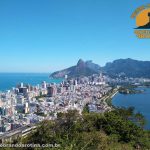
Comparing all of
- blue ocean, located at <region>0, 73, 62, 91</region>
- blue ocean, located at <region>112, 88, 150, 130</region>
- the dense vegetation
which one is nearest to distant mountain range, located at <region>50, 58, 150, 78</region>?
blue ocean, located at <region>0, 73, 62, 91</region>

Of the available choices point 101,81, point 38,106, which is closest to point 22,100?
point 38,106

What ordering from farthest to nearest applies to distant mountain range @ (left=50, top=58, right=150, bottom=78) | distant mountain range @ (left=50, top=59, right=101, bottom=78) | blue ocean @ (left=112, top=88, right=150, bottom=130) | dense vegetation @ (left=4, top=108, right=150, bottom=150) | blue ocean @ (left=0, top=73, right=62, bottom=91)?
distant mountain range @ (left=50, top=59, right=101, bottom=78) < distant mountain range @ (left=50, top=58, right=150, bottom=78) < blue ocean @ (left=0, top=73, right=62, bottom=91) < blue ocean @ (left=112, top=88, right=150, bottom=130) < dense vegetation @ (left=4, top=108, right=150, bottom=150)

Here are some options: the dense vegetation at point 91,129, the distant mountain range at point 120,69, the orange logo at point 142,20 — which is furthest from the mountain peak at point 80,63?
the orange logo at point 142,20

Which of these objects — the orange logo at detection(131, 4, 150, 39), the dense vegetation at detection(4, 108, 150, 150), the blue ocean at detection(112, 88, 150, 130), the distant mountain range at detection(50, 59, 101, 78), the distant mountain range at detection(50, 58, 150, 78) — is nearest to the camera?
the orange logo at detection(131, 4, 150, 39)

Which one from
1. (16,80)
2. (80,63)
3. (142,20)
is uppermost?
(80,63)

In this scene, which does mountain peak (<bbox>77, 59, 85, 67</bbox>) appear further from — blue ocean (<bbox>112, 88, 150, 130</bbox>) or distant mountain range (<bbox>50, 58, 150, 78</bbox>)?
blue ocean (<bbox>112, 88, 150, 130</bbox>)

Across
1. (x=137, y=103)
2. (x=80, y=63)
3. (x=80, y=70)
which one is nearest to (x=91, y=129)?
(x=137, y=103)

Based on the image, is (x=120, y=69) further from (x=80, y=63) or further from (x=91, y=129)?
(x=91, y=129)

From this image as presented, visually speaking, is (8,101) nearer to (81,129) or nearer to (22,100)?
(22,100)

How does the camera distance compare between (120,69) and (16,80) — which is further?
(120,69)

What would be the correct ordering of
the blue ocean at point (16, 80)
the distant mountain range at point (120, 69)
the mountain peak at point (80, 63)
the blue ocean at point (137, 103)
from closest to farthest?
the blue ocean at point (137, 103), the blue ocean at point (16, 80), the distant mountain range at point (120, 69), the mountain peak at point (80, 63)

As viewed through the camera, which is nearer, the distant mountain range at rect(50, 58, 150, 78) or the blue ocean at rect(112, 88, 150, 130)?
the blue ocean at rect(112, 88, 150, 130)

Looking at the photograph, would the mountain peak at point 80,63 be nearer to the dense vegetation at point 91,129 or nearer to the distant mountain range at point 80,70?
the distant mountain range at point 80,70
